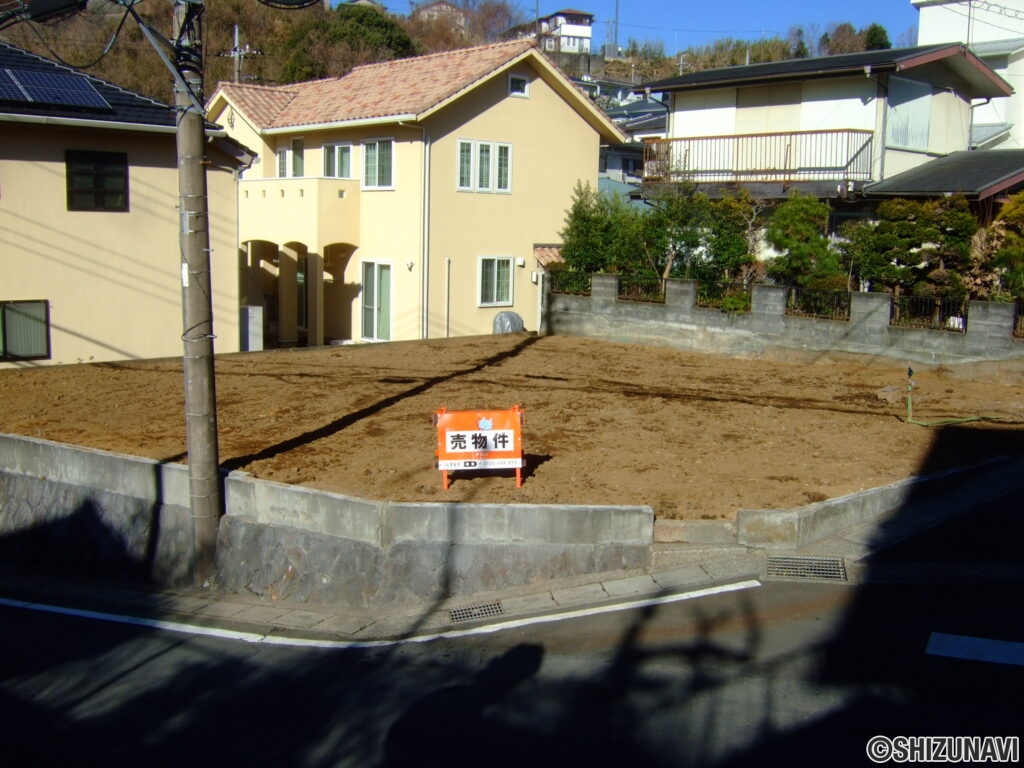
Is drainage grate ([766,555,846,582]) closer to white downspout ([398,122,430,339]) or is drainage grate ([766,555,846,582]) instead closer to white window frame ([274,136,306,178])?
white downspout ([398,122,430,339])

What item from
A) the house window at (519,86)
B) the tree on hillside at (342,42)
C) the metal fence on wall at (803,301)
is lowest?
the metal fence on wall at (803,301)

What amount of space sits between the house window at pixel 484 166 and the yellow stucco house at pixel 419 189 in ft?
0.13

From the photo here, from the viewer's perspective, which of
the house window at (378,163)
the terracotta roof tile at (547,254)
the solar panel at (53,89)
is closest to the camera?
the solar panel at (53,89)

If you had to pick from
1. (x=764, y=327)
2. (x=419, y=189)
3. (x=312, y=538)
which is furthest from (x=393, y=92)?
(x=312, y=538)

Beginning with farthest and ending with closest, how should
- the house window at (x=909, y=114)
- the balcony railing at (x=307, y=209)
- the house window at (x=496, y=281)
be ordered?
the house window at (x=496, y=281) < the balcony railing at (x=307, y=209) < the house window at (x=909, y=114)

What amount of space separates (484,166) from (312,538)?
17.2 m

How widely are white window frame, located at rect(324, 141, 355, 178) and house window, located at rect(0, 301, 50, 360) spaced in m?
9.58

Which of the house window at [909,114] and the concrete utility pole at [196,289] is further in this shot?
the house window at [909,114]

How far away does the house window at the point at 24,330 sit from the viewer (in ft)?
59.4

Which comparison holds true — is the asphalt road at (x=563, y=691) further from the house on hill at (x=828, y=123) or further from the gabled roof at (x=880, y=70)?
the gabled roof at (x=880, y=70)

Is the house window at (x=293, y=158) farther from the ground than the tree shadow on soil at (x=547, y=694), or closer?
farther from the ground

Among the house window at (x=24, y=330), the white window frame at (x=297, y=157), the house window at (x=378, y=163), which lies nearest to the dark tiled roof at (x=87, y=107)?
the house window at (x=24, y=330)

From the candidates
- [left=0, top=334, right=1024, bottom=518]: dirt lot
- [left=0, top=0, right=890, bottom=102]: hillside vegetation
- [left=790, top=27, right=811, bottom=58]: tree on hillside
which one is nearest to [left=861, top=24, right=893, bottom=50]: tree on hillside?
[left=0, top=0, right=890, bottom=102]: hillside vegetation

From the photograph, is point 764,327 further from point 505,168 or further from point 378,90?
point 378,90
